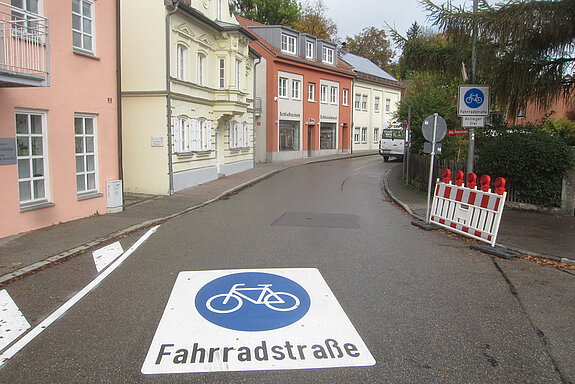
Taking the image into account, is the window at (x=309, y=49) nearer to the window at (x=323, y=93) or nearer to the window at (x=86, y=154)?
the window at (x=323, y=93)

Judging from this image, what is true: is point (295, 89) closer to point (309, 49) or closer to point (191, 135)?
point (309, 49)

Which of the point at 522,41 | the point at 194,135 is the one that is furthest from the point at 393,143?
the point at 522,41

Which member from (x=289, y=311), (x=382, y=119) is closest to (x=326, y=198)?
(x=289, y=311)

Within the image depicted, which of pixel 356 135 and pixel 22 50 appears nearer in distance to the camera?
pixel 22 50

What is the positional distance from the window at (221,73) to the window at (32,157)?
11.8 m

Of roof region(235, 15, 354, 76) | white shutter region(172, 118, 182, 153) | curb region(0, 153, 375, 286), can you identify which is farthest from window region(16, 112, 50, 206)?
roof region(235, 15, 354, 76)

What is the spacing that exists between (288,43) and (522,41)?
1100 inches

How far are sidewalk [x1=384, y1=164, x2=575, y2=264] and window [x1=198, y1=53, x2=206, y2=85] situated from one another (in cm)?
992

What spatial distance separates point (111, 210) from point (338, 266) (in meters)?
7.41

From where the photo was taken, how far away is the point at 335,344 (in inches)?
172

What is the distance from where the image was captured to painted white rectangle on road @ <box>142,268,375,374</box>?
13.2 feet

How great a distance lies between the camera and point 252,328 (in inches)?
186

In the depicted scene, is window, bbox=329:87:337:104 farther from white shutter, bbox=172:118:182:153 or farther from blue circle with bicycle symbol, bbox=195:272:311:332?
blue circle with bicycle symbol, bbox=195:272:311:332

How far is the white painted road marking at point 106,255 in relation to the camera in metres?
7.42
